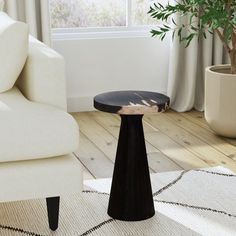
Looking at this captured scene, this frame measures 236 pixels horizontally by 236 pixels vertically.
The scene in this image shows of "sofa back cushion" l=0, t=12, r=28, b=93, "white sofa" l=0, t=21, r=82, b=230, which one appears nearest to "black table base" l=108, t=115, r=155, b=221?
"white sofa" l=0, t=21, r=82, b=230

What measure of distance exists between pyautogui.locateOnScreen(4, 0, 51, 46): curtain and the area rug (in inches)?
49.0

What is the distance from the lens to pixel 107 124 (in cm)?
353

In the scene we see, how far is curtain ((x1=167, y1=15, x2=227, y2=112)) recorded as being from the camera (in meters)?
3.74

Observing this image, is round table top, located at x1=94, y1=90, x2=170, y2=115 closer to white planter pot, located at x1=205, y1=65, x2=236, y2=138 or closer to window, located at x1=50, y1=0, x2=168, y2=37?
white planter pot, located at x1=205, y1=65, x2=236, y2=138

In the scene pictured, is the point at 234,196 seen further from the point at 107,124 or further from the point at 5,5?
the point at 5,5

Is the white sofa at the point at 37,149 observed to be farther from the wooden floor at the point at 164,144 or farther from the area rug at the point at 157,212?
the wooden floor at the point at 164,144

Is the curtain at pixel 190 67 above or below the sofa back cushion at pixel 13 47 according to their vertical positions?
below

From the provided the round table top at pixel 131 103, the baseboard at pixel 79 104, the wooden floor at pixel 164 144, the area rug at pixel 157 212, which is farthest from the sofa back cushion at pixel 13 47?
the baseboard at pixel 79 104

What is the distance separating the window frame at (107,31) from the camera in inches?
148

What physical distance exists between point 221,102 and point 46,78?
1409mm

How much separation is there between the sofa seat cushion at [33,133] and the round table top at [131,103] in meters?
0.16

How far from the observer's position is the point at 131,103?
2.04 meters

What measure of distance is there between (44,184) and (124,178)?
14.1 inches

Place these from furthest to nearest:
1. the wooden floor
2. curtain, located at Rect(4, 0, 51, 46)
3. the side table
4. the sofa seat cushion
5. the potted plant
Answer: curtain, located at Rect(4, 0, 51, 46)
the potted plant
the wooden floor
the side table
the sofa seat cushion
